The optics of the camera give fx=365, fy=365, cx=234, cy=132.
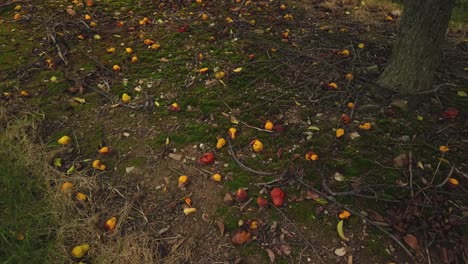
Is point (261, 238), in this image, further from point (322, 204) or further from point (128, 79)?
point (128, 79)

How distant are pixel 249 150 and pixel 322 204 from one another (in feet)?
2.79

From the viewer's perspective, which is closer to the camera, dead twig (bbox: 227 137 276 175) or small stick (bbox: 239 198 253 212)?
small stick (bbox: 239 198 253 212)

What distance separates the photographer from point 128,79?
171 inches

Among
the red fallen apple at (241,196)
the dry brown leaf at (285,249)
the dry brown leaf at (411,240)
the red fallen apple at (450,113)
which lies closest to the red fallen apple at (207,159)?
the red fallen apple at (241,196)

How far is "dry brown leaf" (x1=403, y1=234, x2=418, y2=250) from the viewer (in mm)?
2623

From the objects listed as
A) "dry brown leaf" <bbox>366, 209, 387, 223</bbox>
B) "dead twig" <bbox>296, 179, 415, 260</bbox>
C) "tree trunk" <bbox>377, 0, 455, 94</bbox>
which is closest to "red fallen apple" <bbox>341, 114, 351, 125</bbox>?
"tree trunk" <bbox>377, 0, 455, 94</bbox>

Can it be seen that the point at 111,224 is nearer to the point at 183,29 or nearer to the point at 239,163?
the point at 239,163

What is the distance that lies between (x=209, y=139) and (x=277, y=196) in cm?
94

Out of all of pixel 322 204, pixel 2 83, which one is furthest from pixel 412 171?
pixel 2 83

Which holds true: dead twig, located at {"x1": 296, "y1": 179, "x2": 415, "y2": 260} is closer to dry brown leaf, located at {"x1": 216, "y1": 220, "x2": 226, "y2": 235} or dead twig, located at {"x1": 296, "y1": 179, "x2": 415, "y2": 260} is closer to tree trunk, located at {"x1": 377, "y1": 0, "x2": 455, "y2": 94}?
dry brown leaf, located at {"x1": 216, "y1": 220, "x2": 226, "y2": 235}

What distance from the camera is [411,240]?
2645 millimetres

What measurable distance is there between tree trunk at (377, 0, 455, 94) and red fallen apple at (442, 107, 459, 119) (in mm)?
322

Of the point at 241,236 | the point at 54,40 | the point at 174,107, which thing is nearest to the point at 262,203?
the point at 241,236

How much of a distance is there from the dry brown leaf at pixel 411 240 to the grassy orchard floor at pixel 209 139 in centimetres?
6
